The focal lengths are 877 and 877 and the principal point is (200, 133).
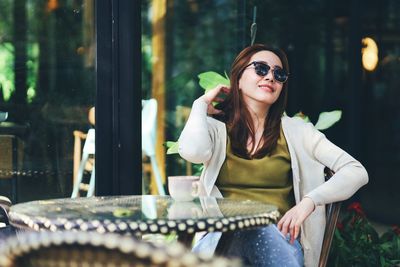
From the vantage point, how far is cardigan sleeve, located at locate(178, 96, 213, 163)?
3121 mm

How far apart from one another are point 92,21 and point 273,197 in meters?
1.43

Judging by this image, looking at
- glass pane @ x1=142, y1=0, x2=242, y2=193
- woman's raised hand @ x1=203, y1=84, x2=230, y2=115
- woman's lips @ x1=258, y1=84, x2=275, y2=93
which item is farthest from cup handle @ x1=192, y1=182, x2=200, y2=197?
glass pane @ x1=142, y1=0, x2=242, y2=193

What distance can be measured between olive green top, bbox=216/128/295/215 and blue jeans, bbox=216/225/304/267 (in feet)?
0.90

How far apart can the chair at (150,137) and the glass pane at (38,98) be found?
533 millimetres

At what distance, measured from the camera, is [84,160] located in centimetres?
416

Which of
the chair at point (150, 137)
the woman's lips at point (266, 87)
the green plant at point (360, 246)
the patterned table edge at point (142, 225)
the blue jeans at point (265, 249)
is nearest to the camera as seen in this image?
the patterned table edge at point (142, 225)

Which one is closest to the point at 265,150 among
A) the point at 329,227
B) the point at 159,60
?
the point at 329,227

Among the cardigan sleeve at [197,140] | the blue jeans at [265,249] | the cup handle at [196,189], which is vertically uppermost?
the cardigan sleeve at [197,140]

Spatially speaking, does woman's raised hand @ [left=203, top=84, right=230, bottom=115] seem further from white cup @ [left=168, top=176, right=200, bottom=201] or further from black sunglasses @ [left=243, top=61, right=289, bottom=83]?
white cup @ [left=168, top=176, right=200, bottom=201]

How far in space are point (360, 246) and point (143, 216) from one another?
2.06m

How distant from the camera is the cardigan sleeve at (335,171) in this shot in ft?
9.84

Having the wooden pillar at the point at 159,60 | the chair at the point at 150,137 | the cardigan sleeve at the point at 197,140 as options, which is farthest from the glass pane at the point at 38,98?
the cardigan sleeve at the point at 197,140

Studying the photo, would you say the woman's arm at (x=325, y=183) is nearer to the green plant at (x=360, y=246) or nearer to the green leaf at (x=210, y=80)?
the green plant at (x=360, y=246)

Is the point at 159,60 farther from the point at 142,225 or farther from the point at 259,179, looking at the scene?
the point at 142,225
